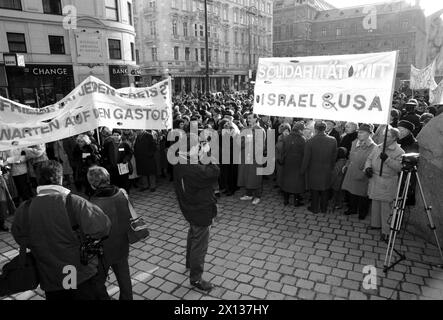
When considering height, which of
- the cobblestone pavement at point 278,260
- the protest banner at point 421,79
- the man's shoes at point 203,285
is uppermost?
the protest banner at point 421,79

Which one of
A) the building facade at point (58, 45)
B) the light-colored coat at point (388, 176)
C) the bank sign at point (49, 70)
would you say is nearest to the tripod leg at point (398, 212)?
the light-colored coat at point (388, 176)

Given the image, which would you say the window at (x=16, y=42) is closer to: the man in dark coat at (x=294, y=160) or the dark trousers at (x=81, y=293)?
the man in dark coat at (x=294, y=160)

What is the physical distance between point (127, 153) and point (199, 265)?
13.8 feet

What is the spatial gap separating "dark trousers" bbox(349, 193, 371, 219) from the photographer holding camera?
0.69m

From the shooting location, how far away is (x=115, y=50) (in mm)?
25109

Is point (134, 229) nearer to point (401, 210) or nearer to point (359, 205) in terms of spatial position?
point (401, 210)

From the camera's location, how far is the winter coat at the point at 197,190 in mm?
3963

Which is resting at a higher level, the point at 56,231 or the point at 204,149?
the point at 204,149

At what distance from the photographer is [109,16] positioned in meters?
24.4

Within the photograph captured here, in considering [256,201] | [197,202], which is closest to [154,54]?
[256,201]

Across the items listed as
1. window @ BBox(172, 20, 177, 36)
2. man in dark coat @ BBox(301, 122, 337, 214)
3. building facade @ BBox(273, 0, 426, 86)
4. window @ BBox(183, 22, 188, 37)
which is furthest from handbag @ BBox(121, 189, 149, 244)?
building facade @ BBox(273, 0, 426, 86)

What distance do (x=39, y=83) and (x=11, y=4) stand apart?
5.01 metres

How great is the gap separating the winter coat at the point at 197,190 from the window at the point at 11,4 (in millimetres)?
22888

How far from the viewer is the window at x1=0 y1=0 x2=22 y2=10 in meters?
20.1
